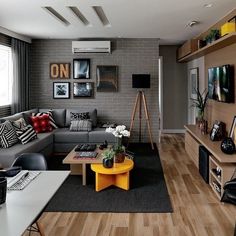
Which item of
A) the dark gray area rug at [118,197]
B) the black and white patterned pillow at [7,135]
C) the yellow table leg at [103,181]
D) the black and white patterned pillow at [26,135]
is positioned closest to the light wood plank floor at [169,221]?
the dark gray area rug at [118,197]

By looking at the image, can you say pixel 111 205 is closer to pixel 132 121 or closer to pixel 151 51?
pixel 132 121

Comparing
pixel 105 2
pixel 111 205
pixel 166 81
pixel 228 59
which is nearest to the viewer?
pixel 111 205

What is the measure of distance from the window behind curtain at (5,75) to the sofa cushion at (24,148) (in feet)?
3.99

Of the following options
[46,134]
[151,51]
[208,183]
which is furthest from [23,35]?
[208,183]

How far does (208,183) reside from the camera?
452cm

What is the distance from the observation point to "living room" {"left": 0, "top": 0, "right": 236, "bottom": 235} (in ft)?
11.4

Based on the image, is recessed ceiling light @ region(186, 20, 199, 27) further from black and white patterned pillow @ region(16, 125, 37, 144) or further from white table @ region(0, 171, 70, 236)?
white table @ region(0, 171, 70, 236)

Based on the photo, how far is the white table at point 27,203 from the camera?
1.59m

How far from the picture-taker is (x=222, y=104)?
532 centimetres

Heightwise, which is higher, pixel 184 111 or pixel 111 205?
pixel 184 111

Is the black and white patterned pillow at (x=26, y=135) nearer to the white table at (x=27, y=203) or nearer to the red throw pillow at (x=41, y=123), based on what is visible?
the red throw pillow at (x=41, y=123)

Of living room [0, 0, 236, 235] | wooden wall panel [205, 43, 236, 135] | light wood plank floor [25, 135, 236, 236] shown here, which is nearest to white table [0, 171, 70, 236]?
living room [0, 0, 236, 235]

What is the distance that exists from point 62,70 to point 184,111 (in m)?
3.72

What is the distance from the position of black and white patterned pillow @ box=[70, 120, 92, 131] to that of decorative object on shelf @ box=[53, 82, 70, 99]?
3.91ft
